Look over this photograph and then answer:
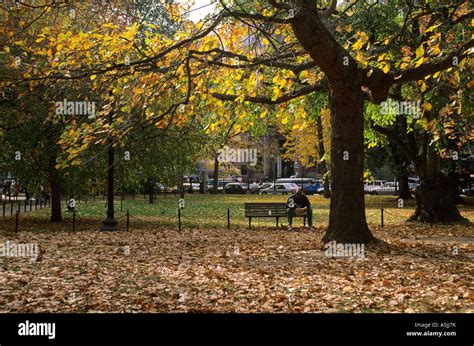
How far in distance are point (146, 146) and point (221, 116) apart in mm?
9234

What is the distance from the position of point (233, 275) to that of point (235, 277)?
23 centimetres

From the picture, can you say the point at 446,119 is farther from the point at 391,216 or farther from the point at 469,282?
the point at 469,282

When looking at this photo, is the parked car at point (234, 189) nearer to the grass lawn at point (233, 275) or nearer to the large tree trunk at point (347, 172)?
the grass lawn at point (233, 275)

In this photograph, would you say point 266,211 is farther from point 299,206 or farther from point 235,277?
point 235,277

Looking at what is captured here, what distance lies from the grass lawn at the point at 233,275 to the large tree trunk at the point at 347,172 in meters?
0.60

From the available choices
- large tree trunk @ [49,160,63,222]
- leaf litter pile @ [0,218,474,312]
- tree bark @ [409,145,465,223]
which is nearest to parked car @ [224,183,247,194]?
large tree trunk @ [49,160,63,222]

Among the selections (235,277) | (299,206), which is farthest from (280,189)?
(235,277)

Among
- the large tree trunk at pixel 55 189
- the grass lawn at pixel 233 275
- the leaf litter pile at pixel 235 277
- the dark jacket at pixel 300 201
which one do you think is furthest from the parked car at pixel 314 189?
the leaf litter pile at pixel 235 277

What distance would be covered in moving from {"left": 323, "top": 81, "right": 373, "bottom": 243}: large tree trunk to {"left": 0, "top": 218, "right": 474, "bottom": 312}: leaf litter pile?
62 centimetres

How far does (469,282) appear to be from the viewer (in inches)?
393

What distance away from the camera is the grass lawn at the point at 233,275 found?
332 inches

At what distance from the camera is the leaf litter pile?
27.6 feet

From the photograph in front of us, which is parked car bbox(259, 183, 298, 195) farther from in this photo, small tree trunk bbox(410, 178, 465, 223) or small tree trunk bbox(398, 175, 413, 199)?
small tree trunk bbox(410, 178, 465, 223)
